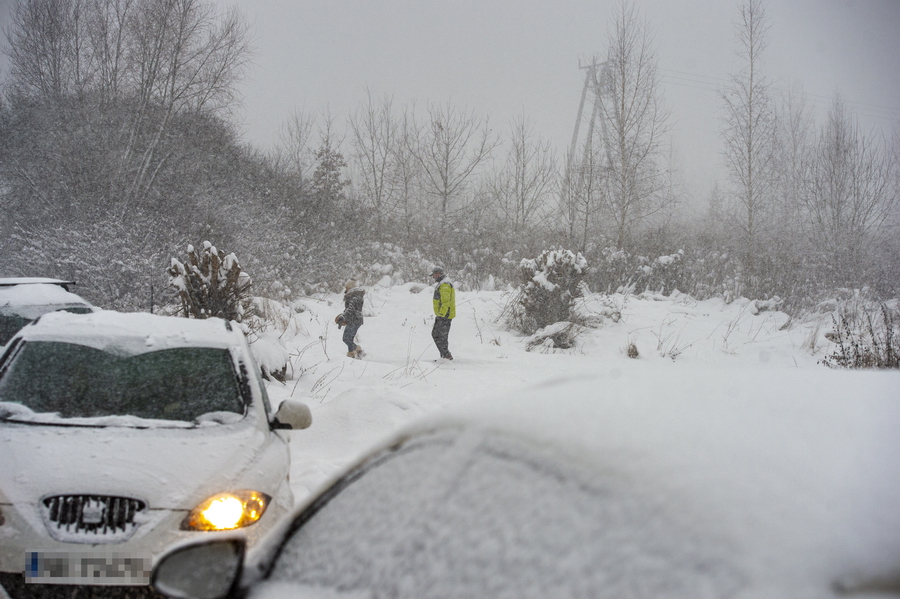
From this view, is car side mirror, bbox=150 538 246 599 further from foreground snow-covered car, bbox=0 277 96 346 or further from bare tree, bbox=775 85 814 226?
bare tree, bbox=775 85 814 226

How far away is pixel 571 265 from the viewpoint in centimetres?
1213

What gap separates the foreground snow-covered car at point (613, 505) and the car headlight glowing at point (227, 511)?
1.26 meters

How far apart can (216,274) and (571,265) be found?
7513 millimetres

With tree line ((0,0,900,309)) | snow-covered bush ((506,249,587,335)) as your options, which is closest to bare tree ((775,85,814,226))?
tree line ((0,0,900,309))

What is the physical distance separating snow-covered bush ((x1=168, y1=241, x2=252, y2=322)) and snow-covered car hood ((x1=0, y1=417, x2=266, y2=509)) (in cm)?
509

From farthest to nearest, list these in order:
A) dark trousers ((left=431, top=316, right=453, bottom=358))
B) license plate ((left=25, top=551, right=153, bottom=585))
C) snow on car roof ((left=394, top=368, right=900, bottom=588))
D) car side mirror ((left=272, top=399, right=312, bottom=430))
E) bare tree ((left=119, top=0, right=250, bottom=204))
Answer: bare tree ((left=119, top=0, right=250, bottom=204)) → dark trousers ((left=431, top=316, right=453, bottom=358)) → car side mirror ((left=272, top=399, right=312, bottom=430)) → license plate ((left=25, top=551, right=153, bottom=585)) → snow on car roof ((left=394, top=368, right=900, bottom=588))

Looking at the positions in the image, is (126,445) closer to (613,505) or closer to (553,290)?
(613,505)

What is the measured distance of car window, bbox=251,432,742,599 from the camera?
2.61 ft

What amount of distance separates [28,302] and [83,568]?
539 centimetres

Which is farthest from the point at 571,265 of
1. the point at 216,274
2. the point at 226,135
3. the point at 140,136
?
the point at 226,135

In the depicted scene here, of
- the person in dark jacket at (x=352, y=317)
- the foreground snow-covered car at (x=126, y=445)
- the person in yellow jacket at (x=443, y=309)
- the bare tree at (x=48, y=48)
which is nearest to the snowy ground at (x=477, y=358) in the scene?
the person in dark jacket at (x=352, y=317)

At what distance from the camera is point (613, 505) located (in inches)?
34.1

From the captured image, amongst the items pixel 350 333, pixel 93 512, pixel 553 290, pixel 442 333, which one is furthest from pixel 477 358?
pixel 93 512

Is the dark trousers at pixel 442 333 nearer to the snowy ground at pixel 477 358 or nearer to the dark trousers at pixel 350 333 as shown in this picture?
the snowy ground at pixel 477 358
